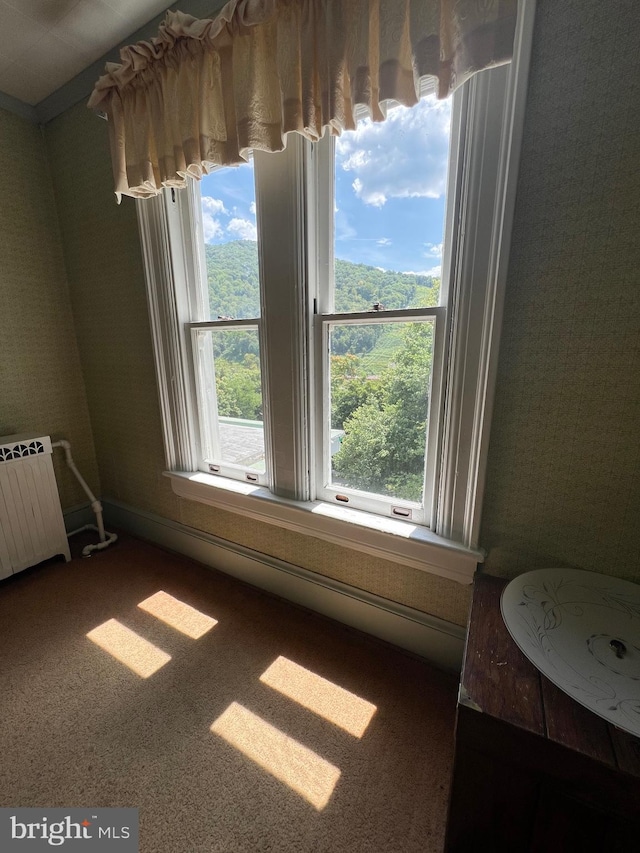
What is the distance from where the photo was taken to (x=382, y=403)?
133 cm

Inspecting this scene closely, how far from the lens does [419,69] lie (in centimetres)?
90

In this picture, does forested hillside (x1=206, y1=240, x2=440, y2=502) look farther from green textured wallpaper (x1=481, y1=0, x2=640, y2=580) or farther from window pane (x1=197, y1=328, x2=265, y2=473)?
green textured wallpaper (x1=481, y1=0, x2=640, y2=580)

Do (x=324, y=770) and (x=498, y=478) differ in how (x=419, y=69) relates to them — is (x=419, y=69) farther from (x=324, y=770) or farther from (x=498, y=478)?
(x=324, y=770)

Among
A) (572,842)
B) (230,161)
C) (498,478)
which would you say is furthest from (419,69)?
(572,842)

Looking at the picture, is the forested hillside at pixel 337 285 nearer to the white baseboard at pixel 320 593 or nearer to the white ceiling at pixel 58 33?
the white ceiling at pixel 58 33

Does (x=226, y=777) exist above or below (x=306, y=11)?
below

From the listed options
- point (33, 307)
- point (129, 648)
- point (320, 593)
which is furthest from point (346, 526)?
point (33, 307)

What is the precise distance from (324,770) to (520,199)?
1745 mm

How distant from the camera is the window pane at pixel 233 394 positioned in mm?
1622

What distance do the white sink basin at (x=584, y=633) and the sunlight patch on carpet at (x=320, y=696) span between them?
681 mm

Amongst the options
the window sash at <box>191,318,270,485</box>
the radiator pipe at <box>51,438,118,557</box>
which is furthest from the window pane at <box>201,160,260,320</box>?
the radiator pipe at <box>51,438,118,557</box>

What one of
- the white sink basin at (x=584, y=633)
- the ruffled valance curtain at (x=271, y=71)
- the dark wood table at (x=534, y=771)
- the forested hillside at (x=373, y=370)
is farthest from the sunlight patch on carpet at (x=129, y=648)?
the ruffled valance curtain at (x=271, y=71)

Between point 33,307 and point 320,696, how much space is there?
2.51 metres

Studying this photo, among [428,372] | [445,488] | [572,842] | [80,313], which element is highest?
[80,313]
